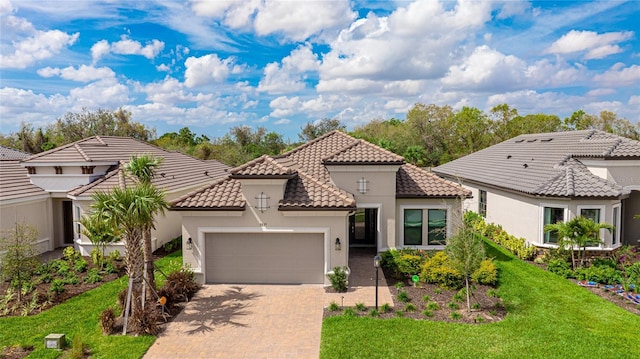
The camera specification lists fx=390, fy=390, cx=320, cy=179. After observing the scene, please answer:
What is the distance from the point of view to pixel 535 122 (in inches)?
2256

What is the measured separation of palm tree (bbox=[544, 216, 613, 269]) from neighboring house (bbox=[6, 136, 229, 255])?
57.2 ft

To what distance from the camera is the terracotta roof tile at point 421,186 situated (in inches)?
681

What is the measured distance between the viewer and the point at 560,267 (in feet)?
52.5

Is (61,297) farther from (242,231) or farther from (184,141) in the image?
(184,141)

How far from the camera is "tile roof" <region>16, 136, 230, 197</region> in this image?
1933 centimetres

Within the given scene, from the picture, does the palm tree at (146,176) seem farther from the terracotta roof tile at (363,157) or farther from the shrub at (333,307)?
the terracotta roof tile at (363,157)

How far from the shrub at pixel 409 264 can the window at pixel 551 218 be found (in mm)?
6715

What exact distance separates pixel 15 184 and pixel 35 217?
183 cm

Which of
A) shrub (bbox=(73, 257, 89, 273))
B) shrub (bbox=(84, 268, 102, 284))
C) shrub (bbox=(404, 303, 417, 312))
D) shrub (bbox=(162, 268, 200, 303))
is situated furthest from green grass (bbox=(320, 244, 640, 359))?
shrub (bbox=(73, 257, 89, 273))

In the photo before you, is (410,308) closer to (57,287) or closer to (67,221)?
(57,287)

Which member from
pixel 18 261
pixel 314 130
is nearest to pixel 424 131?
pixel 314 130


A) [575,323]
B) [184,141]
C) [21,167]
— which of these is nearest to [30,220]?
[21,167]

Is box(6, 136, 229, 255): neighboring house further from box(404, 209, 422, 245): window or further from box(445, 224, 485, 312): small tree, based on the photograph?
box(445, 224, 485, 312): small tree

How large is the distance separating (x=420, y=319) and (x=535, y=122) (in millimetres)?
55439
